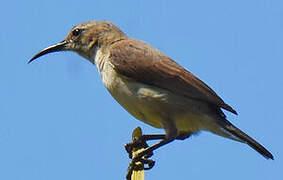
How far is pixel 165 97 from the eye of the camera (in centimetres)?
725

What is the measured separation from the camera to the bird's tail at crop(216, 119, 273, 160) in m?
6.95

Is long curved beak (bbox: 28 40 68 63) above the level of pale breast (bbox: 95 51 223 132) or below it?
above

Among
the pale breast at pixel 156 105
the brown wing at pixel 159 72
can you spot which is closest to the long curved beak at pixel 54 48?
the brown wing at pixel 159 72

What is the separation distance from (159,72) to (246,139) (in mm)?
→ 1318

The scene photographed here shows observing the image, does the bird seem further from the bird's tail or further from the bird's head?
the bird's head

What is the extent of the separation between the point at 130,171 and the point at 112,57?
1937 mm

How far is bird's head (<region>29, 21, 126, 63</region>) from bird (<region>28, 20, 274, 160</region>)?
2.03 ft

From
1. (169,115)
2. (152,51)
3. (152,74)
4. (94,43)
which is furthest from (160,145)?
(94,43)

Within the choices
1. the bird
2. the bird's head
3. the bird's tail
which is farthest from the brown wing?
the bird's head

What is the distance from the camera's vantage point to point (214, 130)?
7262 mm

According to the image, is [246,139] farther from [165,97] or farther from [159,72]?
[159,72]

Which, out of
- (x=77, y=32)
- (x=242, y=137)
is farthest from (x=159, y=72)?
(x=77, y=32)

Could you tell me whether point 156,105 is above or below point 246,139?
above

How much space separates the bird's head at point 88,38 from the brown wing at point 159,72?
518mm
